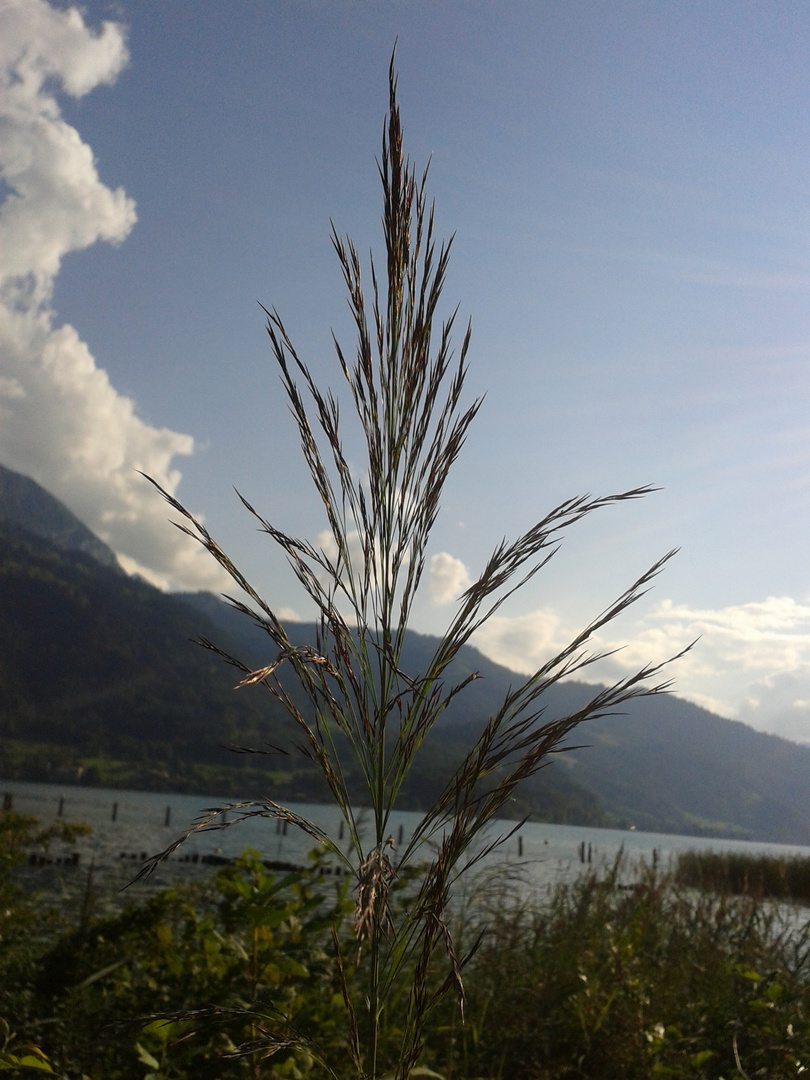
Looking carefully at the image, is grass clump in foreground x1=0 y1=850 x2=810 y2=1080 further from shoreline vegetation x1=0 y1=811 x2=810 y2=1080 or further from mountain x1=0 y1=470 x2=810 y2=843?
mountain x1=0 y1=470 x2=810 y2=843

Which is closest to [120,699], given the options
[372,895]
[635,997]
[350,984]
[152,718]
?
[152,718]

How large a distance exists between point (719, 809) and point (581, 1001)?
706ft

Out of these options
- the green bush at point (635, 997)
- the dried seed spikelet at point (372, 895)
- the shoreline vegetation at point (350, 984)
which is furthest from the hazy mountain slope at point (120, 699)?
the dried seed spikelet at point (372, 895)

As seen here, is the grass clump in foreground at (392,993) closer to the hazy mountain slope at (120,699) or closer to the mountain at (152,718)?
the hazy mountain slope at (120,699)

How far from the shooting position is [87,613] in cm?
18412

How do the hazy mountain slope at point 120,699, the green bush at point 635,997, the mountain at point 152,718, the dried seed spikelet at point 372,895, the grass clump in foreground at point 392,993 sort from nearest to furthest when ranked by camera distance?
the dried seed spikelet at point 372,895
the grass clump in foreground at point 392,993
the green bush at point 635,997
the hazy mountain slope at point 120,699
the mountain at point 152,718

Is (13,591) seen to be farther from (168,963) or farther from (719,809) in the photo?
(168,963)

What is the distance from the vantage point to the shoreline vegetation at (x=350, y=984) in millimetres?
2051

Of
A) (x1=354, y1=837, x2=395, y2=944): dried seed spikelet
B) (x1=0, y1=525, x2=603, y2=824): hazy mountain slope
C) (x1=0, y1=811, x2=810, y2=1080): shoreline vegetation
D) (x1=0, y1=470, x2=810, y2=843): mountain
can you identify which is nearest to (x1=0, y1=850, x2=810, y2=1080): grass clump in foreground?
(x1=0, y1=811, x2=810, y2=1080): shoreline vegetation

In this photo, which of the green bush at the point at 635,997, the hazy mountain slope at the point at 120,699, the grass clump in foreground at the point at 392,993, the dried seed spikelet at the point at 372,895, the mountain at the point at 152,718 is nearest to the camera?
the dried seed spikelet at the point at 372,895

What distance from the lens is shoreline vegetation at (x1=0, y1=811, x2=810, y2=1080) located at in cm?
205

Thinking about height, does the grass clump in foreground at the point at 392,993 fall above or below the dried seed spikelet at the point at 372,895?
below

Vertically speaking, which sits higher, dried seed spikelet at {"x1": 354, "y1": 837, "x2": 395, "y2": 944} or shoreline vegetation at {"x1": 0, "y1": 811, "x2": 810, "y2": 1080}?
dried seed spikelet at {"x1": 354, "y1": 837, "x2": 395, "y2": 944}

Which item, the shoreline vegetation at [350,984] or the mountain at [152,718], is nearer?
the shoreline vegetation at [350,984]
